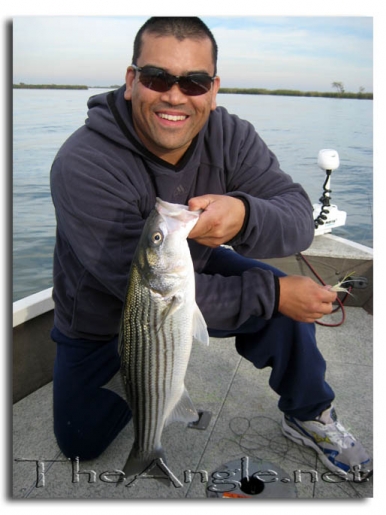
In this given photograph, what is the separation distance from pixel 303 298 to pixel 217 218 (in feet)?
2.21

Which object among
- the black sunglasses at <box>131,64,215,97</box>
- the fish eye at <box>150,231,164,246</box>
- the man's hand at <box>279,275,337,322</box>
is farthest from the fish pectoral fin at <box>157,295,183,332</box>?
the black sunglasses at <box>131,64,215,97</box>

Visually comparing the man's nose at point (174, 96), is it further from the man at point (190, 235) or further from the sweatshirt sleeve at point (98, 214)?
the sweatshirt sleeve at point (98, 214)

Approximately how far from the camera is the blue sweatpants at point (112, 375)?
2687mm

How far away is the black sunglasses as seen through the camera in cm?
226

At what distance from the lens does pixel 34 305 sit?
10.7ft

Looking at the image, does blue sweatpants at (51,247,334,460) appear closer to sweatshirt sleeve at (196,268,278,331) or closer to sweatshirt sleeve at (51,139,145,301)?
sweatshirt sleeve at (196,268,278,331)

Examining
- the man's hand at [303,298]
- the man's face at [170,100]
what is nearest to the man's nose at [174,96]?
the man's face at [170,100]

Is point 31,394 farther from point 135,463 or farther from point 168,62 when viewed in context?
point 168,62

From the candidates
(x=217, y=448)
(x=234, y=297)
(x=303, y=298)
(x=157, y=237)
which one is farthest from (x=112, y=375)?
(x=157, y=237)

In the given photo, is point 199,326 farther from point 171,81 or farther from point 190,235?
point 171,81

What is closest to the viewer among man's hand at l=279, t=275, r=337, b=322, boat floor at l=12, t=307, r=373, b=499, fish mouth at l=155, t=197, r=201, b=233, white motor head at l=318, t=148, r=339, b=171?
fish mouth at l=155, t=197, r=201, b=233

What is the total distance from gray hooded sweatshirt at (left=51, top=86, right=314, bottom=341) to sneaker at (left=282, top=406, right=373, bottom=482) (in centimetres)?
87

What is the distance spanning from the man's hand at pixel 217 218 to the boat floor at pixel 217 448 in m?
1.28
